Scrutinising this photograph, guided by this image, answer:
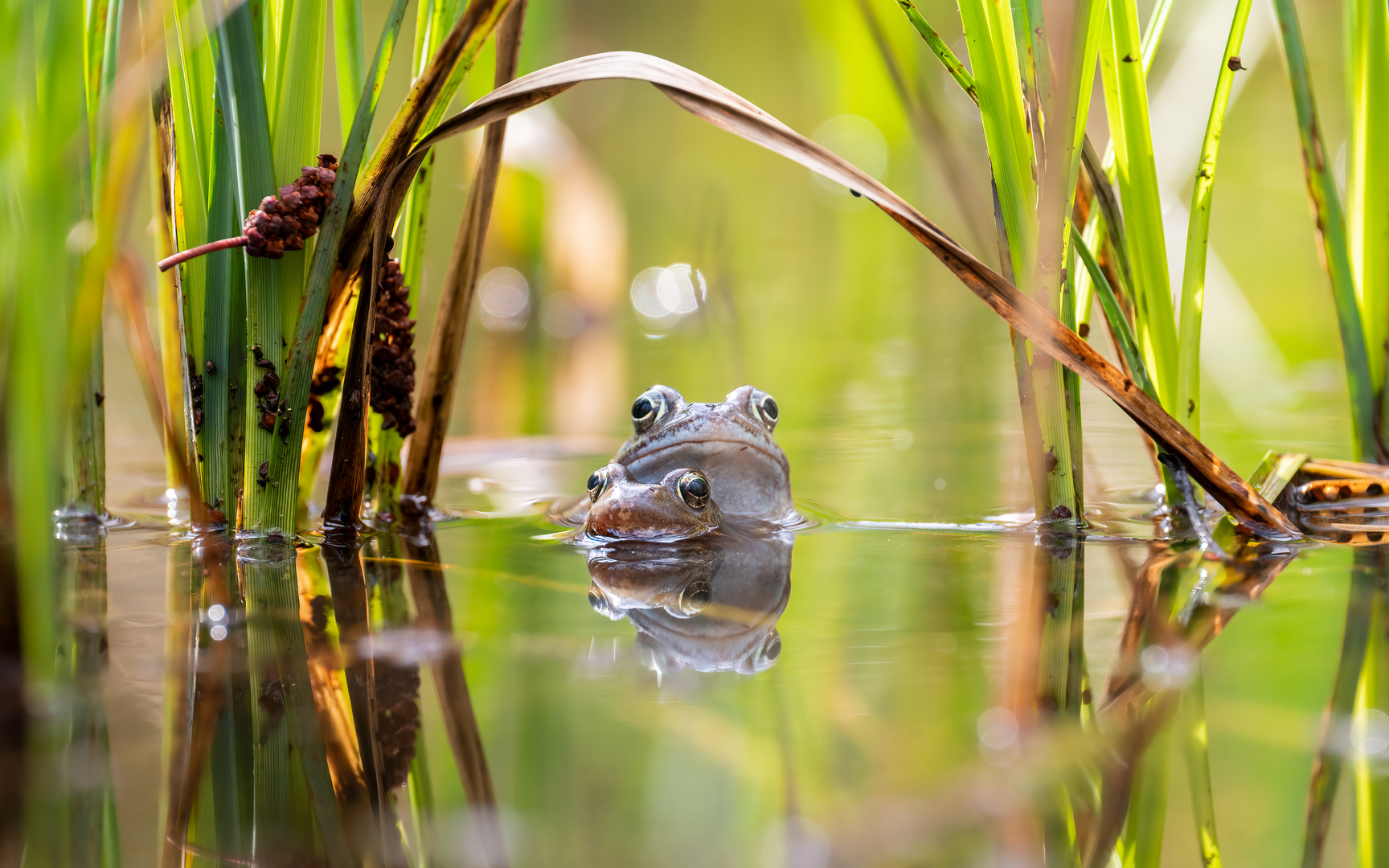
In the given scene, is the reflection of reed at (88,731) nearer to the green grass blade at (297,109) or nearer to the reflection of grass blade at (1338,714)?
the green grass blade at (297,109)

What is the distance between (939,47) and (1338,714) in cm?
139

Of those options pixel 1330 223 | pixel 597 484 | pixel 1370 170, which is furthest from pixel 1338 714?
pixel 597 484

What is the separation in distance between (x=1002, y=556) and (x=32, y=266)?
1.89 m

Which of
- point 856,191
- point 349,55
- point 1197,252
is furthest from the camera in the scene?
point 349,55

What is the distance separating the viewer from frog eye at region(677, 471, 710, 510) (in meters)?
2.74

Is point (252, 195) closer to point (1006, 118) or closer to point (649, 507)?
point (649, 507)

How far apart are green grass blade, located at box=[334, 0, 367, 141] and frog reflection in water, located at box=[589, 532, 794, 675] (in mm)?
1261

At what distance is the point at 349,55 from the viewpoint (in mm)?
2486

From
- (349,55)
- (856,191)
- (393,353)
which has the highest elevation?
(349,55)

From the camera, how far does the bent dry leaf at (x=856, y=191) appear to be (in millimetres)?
1879

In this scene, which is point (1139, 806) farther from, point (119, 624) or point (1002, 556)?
point (119, 624)

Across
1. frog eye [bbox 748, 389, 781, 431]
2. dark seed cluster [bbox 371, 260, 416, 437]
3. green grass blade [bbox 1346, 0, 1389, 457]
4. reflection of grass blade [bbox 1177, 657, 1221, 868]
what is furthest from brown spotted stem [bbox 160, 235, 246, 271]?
green grass blade [bbox 1346, 0, 1389, 457]

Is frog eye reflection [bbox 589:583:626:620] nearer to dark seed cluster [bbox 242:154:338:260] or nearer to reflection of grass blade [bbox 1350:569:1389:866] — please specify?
dark seed cluster [bbox 242:154:338:260]

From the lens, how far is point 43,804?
120cm
